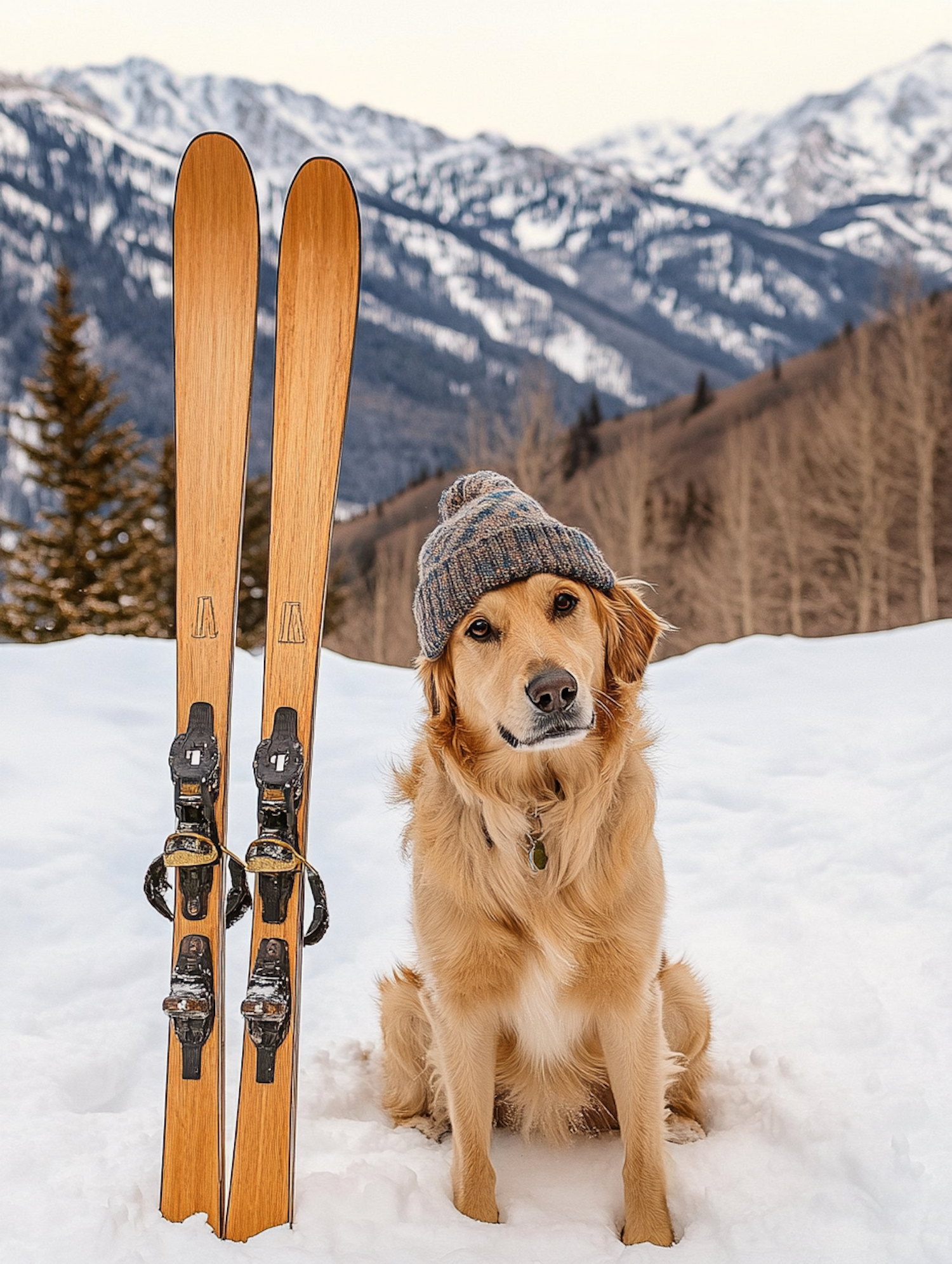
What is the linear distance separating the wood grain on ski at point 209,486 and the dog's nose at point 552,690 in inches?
30.2

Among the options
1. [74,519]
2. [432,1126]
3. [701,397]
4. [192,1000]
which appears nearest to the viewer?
[192,1000]

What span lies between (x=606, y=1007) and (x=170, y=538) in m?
28.8

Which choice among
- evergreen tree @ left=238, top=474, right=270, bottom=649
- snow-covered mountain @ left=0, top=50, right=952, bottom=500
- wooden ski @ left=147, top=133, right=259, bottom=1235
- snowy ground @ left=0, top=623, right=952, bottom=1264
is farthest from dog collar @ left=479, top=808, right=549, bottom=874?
snow-covered mountain @ left=0, top=50, right=952, bottom=500

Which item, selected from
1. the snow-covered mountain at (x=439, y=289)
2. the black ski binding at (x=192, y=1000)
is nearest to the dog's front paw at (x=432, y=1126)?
the black ski binding at (x=192, y=1000)

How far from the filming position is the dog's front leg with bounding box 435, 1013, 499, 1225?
2.07 meters

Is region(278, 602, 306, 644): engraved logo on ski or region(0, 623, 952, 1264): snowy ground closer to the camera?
region(0, 623, 952, 1264): snowy ground

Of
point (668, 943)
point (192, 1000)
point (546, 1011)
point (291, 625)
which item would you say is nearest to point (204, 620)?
point (291, 625)

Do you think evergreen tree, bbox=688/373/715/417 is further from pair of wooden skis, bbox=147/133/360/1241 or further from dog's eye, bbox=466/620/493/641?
dog's eye, bbox=466/620/493/641

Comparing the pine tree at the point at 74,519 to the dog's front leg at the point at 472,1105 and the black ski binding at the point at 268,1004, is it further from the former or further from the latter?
the dog's front leg at the point at 472,1105

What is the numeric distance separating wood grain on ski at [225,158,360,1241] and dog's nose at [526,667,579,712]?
60 cm

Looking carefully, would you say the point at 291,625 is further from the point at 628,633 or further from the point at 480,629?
the point at 628,633

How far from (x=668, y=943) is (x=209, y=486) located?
2428mm

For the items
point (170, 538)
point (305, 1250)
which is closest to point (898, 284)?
point (170, 538)

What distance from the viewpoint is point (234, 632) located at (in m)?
2.16
